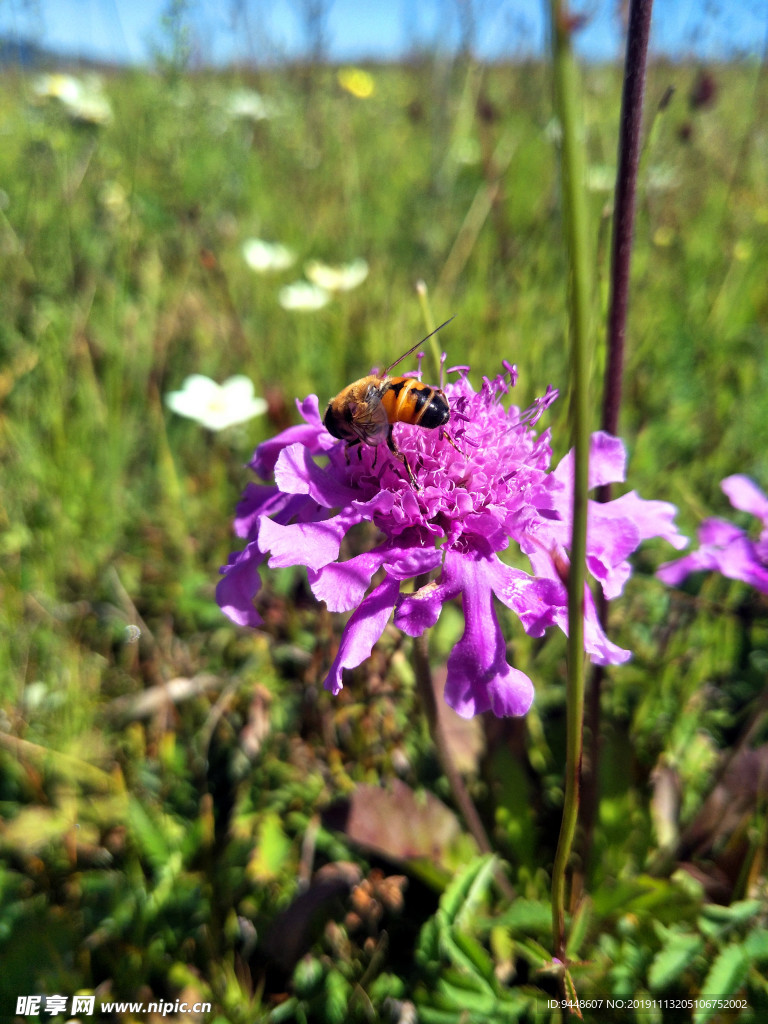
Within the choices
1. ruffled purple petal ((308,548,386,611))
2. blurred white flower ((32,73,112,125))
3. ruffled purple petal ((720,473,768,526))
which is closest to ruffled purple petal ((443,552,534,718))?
ruffled purple petal ((308,548,386,611))

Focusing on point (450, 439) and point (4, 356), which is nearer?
point (450, 439)

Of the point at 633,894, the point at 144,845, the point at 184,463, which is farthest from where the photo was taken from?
the point at 184,463

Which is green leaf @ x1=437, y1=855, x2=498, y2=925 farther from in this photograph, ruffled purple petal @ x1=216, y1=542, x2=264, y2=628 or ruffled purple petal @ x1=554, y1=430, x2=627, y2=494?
ruffled purple petal @ x1=554, y1=430, x2=627, y2=494

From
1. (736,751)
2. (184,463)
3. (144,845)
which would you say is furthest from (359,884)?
(184,463)

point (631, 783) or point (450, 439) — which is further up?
point (450, 439)

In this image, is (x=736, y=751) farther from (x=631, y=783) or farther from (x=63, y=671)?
(x=63, y=671)

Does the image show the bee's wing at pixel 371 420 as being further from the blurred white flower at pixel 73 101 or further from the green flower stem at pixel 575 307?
the blurred white flower at pixel 73 101

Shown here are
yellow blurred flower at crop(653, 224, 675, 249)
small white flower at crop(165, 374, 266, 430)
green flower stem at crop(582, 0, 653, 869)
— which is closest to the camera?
green flower stem at crop(582, 0, 653, 869)
